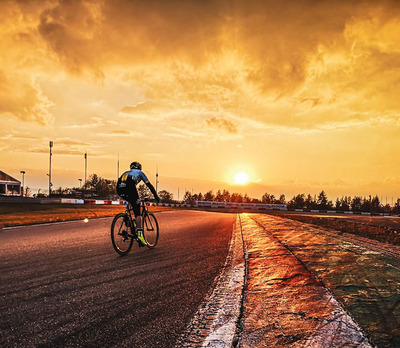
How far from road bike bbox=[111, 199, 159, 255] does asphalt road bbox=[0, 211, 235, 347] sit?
0.89 feet

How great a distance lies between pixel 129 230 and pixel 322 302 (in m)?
4.97

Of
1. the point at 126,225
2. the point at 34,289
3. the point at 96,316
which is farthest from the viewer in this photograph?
the point at 126,225

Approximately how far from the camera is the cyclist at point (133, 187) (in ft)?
24.5

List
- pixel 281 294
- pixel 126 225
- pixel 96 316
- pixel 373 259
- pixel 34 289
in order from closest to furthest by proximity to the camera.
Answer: pixel 96 316 → pixel 281 294 → pixel 34 289 → pixel 373 259 → pixel 126 225

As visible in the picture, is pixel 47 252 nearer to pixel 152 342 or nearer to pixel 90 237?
pixel 90 237

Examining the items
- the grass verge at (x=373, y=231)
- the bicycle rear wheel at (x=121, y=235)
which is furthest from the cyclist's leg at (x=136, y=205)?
the grass verge at (x=373, y=231)

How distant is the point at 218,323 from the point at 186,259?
333 cm

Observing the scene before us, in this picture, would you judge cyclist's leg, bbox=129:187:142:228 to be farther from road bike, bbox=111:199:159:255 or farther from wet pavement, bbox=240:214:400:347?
wet pavement, bbox=240:214:400:347

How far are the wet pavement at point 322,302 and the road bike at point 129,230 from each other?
9.30 ft

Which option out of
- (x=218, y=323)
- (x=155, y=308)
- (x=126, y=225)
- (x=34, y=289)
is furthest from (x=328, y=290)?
(x=126, y=225)

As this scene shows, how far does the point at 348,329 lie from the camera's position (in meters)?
2.69

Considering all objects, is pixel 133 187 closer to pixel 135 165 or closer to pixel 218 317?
pixel 135 165

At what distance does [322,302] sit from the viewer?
135 inches

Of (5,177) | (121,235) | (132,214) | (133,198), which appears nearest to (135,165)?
(133,198)
